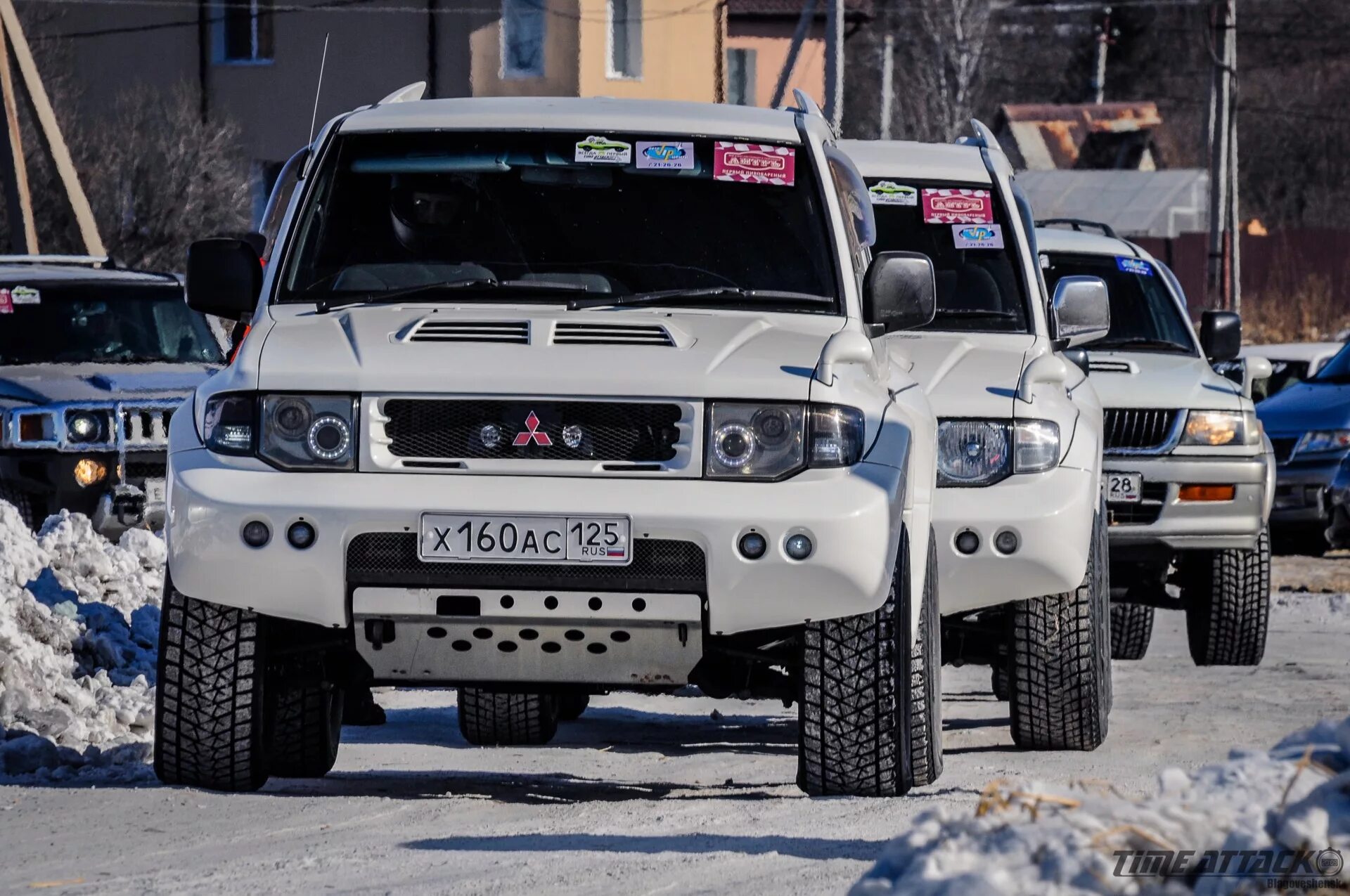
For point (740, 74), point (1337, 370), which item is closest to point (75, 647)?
point (1337, 370)

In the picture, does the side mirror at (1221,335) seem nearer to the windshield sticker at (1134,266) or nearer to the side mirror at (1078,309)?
the windshield sticker at (1134,266)

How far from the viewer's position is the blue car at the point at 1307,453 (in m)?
18.3

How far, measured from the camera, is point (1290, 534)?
1895 centimetres

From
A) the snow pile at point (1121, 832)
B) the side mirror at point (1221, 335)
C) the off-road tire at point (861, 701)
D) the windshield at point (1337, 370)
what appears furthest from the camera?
the windshield at point (1337, 370)

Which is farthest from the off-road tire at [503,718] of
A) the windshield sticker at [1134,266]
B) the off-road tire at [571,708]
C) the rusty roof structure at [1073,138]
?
the rusty roof structure at [1073,138]

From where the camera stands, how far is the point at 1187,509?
11609 mm

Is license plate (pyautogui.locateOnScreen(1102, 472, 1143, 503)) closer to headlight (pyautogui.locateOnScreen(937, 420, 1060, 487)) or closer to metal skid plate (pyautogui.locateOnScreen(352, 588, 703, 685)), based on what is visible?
headlight (pyautogui.locateOnScreen(937, 420, 1060, 487))

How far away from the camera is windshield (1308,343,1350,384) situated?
19.3 meters

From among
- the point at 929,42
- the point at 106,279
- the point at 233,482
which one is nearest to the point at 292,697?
the point at 233,482

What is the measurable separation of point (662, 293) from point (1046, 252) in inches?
223

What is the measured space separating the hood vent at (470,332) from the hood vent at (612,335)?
0.33 feet

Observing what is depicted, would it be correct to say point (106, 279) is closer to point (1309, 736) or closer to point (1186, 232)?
point (1309, 736)

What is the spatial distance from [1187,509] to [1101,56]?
265 ft

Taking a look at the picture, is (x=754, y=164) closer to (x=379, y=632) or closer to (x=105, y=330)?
(x=379, y=632)
